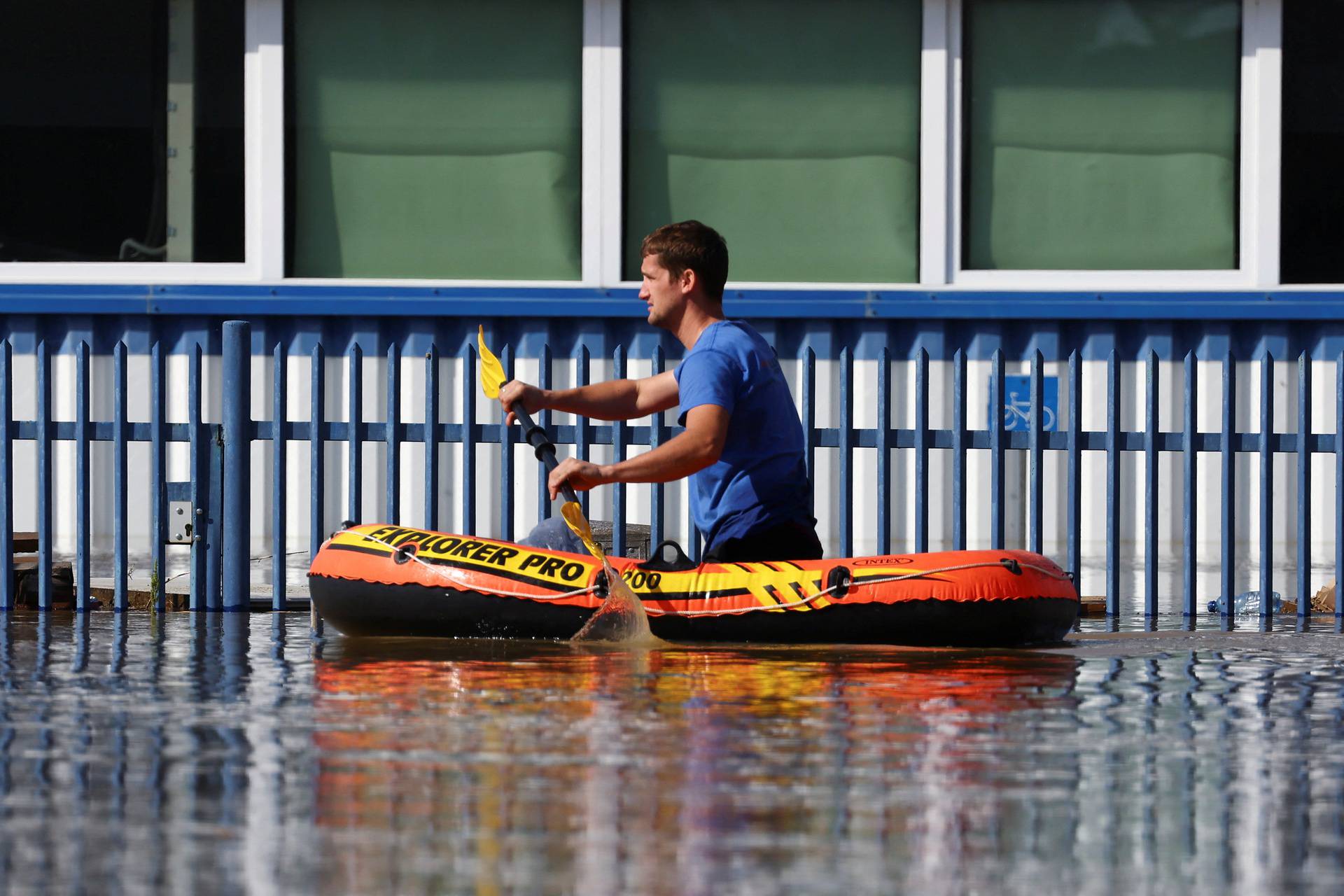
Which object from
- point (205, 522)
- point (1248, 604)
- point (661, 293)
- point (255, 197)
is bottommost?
point (1248, 604)

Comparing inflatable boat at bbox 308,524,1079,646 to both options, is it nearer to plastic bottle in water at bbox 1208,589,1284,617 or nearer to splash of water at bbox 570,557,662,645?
splash of water at bbox 570,557,662,645

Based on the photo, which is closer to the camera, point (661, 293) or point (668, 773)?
point (668, 773)

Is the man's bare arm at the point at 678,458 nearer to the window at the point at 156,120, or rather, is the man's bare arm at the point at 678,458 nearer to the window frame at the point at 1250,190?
the window frame at the point at 1250,190

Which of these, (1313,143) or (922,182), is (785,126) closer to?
(922,182)

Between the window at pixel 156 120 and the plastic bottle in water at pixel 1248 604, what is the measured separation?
5436 mm

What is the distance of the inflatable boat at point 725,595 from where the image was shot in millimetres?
8664

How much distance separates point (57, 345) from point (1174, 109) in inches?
239

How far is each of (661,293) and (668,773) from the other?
389cm

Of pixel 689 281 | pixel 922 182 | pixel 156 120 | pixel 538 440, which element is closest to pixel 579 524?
pixel 538 440

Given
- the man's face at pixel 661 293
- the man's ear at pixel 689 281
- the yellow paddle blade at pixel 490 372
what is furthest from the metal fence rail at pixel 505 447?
the man's ear at pixel 689 281

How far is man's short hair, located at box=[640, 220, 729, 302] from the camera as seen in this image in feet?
29.2

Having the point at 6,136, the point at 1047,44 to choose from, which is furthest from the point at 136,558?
the point at 1047,44

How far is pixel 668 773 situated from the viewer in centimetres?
530

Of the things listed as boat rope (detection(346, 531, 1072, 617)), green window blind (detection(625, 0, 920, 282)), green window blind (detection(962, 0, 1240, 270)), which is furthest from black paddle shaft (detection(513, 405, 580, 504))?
green window blind (detection(962, 0, 1240, 270))
